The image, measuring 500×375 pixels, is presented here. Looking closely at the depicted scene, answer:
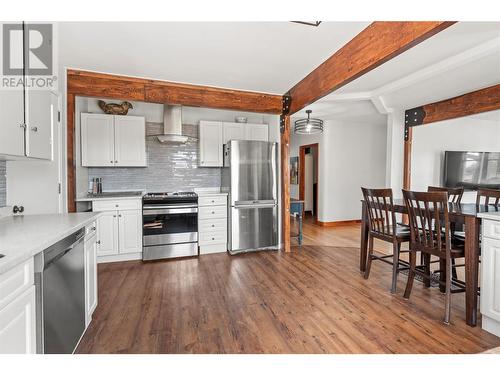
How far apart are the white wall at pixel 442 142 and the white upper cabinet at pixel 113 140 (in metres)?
5.05

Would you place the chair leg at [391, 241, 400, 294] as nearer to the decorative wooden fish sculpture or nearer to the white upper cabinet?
the white upper cabinet

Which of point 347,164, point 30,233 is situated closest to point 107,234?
point 30,233

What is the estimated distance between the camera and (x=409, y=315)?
6.80ft

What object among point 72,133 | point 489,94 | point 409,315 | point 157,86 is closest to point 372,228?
point 409,315

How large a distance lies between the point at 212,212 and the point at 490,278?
308 centimetres

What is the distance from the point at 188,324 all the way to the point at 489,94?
4.97 m

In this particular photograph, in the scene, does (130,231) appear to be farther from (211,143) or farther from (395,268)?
(395,268)

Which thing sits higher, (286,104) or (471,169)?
(286,104)

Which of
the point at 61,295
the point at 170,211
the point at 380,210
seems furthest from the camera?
the point at 170,211

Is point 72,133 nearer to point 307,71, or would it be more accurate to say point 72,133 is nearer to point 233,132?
point 233,132

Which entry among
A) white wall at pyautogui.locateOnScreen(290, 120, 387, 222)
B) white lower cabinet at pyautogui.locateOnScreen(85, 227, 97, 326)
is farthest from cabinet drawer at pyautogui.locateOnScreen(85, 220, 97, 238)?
white wall at pyautogui.locateOnScreen(290, 120, 387, 222)

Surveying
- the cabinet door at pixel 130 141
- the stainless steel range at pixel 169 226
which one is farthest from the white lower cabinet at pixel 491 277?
the cabinet door at pixel 130 141

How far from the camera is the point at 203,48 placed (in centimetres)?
240

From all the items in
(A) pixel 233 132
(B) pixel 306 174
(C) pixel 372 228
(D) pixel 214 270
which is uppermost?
(A) pixel 233 132
